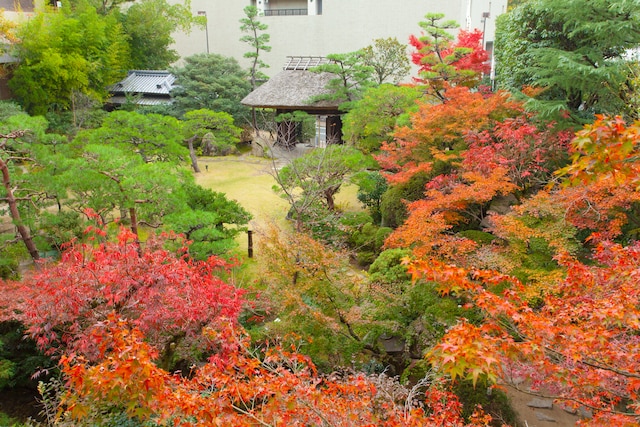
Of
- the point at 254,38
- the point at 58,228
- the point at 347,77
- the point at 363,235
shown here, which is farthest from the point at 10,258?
the point at 254,38

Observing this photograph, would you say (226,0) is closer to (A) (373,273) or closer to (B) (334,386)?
(A) (373,273)

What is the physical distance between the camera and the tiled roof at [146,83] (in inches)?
867

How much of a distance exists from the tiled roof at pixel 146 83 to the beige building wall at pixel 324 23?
4998 mm

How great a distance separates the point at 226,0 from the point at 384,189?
696 inches

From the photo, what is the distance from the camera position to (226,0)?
25.6 metres

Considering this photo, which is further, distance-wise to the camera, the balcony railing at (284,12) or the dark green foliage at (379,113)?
the balcony railing at (284,12)

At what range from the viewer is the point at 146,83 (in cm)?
2234

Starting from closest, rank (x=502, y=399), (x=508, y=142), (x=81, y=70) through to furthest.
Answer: (x=502, y=399), (x=508, y=142), (x=81, y=70)

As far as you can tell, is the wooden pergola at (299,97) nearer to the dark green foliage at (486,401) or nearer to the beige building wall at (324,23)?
the beige building wall at (324,23)

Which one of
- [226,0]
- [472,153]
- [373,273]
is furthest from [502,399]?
[226,0]

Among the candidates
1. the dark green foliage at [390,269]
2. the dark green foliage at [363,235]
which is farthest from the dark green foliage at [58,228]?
the dark green foliage at [363,235]

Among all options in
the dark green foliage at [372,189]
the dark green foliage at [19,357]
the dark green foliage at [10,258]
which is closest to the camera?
the dark green foliage at [19,357]

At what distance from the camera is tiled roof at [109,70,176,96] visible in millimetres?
22016

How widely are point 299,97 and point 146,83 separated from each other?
26.0ft
